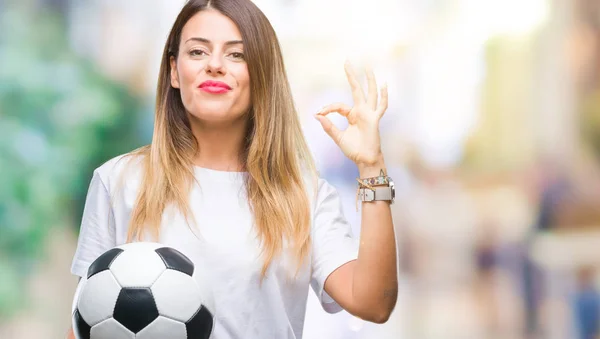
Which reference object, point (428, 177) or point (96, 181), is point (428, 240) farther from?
point (96, 181)

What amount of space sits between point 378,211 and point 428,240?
1993mm

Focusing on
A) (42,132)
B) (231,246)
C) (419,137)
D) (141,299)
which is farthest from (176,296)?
(419,137)

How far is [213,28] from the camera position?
1.86 m

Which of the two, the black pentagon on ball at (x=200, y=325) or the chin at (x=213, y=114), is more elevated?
the chin at (x=213, y=114)

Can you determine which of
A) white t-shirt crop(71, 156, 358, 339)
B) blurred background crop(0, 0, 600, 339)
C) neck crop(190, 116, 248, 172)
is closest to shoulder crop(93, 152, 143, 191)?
white t-shirt crop(71, 156, 358, 339)

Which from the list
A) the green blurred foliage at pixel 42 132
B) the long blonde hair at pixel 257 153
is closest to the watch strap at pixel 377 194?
the long blonde hair at pixel 257 153

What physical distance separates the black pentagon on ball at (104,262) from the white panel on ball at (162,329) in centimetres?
13

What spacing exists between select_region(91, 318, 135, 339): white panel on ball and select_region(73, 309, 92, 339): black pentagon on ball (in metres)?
0.03

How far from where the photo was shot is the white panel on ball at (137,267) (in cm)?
145

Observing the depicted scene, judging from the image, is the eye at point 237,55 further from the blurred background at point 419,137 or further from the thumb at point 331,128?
the blurred background at point 419,137

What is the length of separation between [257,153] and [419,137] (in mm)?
1762

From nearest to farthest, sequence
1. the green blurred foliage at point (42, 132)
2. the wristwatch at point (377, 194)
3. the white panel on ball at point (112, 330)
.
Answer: the white panel on ball at point (112, 330), the wristwatch at point (377, 194), the green blurred foliage at point (42, 132)

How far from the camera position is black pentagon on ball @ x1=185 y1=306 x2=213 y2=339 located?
1459 mm

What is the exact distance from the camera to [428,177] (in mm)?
3607
